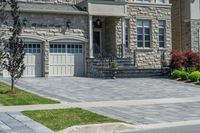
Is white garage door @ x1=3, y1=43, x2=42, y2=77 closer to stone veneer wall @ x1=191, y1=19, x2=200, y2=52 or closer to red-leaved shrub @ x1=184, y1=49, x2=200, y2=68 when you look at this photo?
red-leaved shrub @ x1=184, y1=49, x2=200, y2=68

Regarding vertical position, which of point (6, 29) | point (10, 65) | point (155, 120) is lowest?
point (155, 120)

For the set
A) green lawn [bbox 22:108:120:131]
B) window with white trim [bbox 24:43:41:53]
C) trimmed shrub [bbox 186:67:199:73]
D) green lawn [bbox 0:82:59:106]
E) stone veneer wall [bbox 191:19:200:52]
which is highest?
stone veneer wall [bbox 191:19:200:52]

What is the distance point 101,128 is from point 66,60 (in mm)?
18110

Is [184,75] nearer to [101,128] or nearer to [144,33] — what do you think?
[144,33]

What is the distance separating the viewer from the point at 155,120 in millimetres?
12742

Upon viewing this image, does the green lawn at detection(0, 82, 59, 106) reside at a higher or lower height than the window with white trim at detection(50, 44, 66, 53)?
lower

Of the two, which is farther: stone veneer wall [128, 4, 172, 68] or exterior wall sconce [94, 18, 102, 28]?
stone veneer wall [128, 4, 172, 68]

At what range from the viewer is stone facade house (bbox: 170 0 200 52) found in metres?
35.8

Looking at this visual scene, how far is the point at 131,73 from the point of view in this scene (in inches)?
1131

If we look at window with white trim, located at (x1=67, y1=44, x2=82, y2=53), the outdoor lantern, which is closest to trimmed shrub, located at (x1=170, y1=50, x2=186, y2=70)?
the outdoor lantern

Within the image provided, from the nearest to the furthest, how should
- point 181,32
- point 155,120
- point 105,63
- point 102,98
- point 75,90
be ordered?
point 155,120 → point 102,98 → point 75,90 → point 105,63 → point 181,32

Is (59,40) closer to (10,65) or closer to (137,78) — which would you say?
(137,78)

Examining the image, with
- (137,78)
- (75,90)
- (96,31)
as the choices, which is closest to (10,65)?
(75,90)

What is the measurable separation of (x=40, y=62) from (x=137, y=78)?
259 inches
